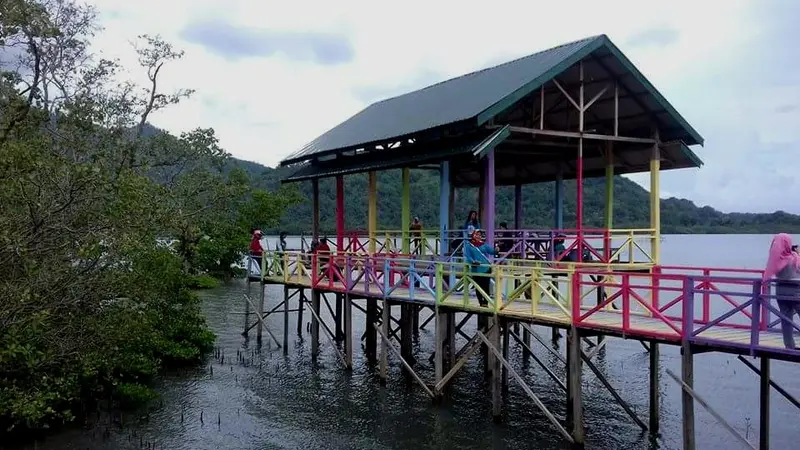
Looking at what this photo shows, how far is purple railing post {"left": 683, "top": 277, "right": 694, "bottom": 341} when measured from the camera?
10.1 meters

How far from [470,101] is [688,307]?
8.73m

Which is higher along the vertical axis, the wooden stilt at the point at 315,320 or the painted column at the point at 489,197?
the painted column at the point at 489,197

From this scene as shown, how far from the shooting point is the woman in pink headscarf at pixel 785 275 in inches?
368

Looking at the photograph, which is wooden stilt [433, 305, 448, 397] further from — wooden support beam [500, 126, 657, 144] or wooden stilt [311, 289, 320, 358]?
wooden stilt [311, 289, 320, 358]

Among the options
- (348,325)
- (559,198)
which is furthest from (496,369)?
(559,198)

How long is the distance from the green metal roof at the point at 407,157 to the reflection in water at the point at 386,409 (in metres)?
5.85

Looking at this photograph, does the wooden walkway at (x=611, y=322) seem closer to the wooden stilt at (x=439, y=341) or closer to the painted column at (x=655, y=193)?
the wooden stilt at (x=439, y=341)

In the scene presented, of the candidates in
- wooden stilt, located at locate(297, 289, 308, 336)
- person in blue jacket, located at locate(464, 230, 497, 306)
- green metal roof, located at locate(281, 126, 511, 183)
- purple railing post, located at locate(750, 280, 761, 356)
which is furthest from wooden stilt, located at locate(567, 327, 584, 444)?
wooden stilt, located at locate(297, 289, 308, 336)

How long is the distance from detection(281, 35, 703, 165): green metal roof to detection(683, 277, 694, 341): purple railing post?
6.36 m

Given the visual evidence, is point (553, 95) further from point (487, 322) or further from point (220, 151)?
point (220, 151)

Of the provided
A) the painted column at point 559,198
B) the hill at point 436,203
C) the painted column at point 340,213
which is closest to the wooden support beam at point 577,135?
the painted column at point 559,198

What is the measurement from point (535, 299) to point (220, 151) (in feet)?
73.3

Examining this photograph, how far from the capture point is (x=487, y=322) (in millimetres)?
15656

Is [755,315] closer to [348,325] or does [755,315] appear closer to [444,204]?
[444,204]
